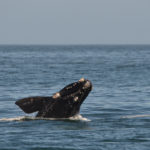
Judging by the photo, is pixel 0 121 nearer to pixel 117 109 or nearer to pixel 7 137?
pixel 7 137

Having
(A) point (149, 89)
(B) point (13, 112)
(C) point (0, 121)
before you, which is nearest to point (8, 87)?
(A) point (149, 89)

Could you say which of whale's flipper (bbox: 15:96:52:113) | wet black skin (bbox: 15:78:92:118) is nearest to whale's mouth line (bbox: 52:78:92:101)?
wet black skin (bbox: 15:78:92:118)

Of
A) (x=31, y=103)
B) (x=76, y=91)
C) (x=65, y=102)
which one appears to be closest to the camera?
(x=31, y=103)

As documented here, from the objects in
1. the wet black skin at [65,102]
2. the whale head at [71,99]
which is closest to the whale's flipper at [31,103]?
the wet black skin at [65,102]

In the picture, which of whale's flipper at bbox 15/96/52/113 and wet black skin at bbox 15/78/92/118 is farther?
wet black skin at bbox 15/78/92/118

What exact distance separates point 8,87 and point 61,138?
20.7 m

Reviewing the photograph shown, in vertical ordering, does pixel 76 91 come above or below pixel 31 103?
above

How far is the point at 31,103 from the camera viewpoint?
1809 centimetres

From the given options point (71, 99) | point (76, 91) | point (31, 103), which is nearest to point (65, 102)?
point (71, 99)

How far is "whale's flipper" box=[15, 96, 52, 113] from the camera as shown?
17.9 m

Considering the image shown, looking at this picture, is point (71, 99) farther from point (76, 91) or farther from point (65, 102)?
point (76, 91)

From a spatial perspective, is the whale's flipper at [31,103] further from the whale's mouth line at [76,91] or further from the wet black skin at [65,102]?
the whale's mouth line at [76,91]

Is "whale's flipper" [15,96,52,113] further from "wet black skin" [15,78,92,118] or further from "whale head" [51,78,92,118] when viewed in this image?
"whale head" [51,78,92,118]

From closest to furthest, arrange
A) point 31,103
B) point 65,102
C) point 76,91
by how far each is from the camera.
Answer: point 31,103
point 65,102
point 76,91
